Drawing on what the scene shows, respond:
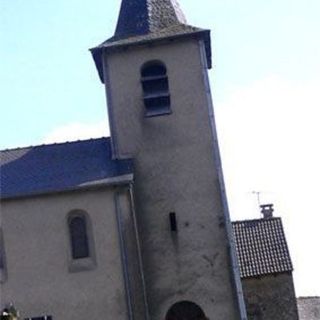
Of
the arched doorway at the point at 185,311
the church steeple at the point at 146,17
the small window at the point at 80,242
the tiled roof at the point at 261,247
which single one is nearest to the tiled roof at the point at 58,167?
the small window at the point at 80,242

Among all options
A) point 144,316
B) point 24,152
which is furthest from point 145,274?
point 24,152

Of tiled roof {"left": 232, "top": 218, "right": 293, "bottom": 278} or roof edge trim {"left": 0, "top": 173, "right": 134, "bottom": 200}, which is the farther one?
tiled roof {"left": 232, "top": 218, "right": 293, "bottom": 278}

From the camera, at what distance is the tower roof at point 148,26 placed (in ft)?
71.2

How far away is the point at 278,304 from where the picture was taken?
83.7 ft

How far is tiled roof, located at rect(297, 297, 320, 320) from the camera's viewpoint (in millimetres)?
32219

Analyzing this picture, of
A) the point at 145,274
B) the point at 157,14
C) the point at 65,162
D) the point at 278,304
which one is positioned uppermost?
the point at 157,14

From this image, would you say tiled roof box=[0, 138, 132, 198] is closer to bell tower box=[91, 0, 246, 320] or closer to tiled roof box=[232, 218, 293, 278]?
bell tower box=[91, 0, 246, 320]

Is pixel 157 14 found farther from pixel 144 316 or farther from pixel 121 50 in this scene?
pixel 144 316

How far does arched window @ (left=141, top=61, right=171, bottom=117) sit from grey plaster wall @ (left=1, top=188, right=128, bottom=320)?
3.38m

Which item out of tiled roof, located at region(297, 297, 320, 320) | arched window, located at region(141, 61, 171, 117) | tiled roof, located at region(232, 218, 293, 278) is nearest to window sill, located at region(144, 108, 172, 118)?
arched window, located at region(141, 61, 171, 117)

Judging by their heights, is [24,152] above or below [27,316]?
above

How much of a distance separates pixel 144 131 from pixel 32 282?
5849 mm

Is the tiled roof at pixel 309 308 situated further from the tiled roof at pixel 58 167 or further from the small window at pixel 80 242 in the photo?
the small window at pixel 80 242

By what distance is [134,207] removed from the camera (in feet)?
65.7
